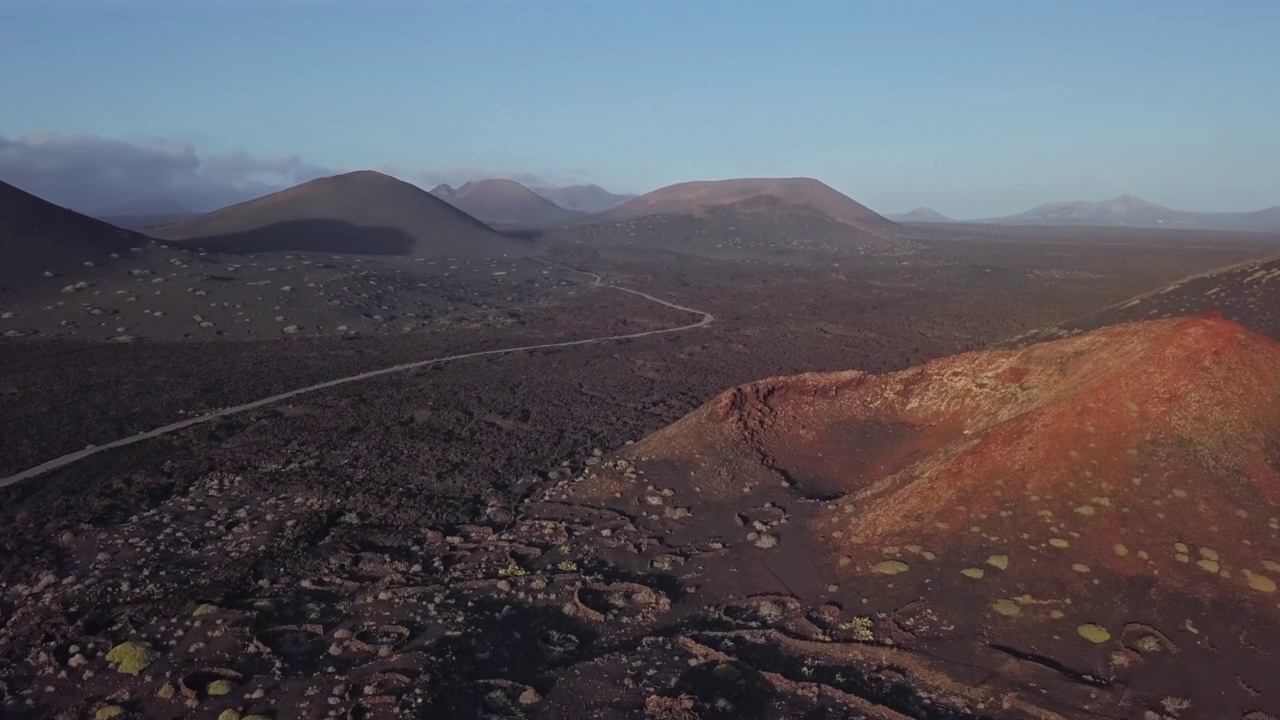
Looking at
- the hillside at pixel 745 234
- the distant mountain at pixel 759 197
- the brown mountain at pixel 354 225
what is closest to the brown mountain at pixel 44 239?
the brown mountain at pixel 354 225

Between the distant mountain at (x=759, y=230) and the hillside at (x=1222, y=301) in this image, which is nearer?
the hillside at (x=1222, y=301)

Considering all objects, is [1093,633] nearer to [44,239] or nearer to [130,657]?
[130,657]

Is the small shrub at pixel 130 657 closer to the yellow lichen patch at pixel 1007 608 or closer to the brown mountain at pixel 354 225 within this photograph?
the yellow lichen patch at pixel 1007 608

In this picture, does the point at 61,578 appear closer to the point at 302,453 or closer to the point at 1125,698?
the point at 302,453

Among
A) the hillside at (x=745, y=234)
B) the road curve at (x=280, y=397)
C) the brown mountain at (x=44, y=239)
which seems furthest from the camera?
the hillside at (x=745, y=234)

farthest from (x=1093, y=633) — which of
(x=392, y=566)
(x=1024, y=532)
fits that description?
(x=392, y=566)

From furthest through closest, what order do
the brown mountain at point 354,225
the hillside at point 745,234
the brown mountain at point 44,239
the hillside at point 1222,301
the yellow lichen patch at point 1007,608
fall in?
the hillside at point 745,234, the brown mountain at point 354,225, the brown mountain at point 44,239, the hillside at point 1222,301, the yellow lichen patch at point 1007,608

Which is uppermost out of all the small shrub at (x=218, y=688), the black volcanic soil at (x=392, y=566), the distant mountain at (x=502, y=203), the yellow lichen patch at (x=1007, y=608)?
the distant mountain at (x=502, y=203)

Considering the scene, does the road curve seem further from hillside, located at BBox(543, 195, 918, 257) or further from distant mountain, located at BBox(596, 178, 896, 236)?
distant mountain, located at BBox(596, 178, 896, 236)

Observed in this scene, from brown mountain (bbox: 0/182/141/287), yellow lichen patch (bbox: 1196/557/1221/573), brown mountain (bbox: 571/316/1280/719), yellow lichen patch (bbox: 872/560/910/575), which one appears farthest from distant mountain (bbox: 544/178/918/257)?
yellow lichen patch (bbox: 1196/557/1221/573)
